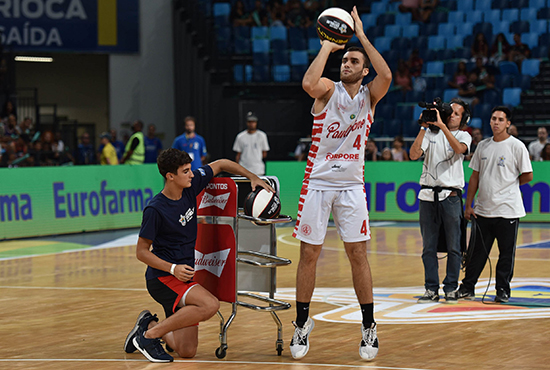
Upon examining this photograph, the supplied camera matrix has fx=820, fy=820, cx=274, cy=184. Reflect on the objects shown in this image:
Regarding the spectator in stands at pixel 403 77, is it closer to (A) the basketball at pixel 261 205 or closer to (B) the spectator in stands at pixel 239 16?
(B) the spectator in stands at pixel 239 16

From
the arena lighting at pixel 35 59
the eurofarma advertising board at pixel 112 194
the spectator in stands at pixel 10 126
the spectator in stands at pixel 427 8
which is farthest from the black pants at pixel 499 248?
the arena lighting at pixel 35 59

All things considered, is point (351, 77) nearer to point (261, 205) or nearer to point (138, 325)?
point (261, 205)

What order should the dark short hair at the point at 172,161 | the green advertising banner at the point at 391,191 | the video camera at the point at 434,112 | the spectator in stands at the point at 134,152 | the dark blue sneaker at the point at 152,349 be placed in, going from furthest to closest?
the spectator in stands at the point at 134,152 < the green advertising banner at the point at 391,191 < the video camera at the point at 434,112 < the dark short hair at the point at 172,161 < the dark blue sneaker at the point at 152,349

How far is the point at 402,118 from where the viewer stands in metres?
22.5

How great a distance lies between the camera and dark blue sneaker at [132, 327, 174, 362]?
610 cm

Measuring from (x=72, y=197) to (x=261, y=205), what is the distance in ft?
34.0

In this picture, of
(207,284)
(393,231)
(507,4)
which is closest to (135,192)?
(393,231)

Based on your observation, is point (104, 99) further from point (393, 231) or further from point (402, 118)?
point (393, 231)

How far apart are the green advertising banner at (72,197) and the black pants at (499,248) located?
902cm

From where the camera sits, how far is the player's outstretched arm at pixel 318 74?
5.98 metres

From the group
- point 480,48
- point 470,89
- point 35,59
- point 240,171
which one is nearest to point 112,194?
point 470,89

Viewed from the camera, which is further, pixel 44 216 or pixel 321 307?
pixel 44 216

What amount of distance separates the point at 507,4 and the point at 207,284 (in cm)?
2026

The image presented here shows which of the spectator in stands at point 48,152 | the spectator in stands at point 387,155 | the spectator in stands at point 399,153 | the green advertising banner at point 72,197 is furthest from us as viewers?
the spectator in stands at point 48,152
